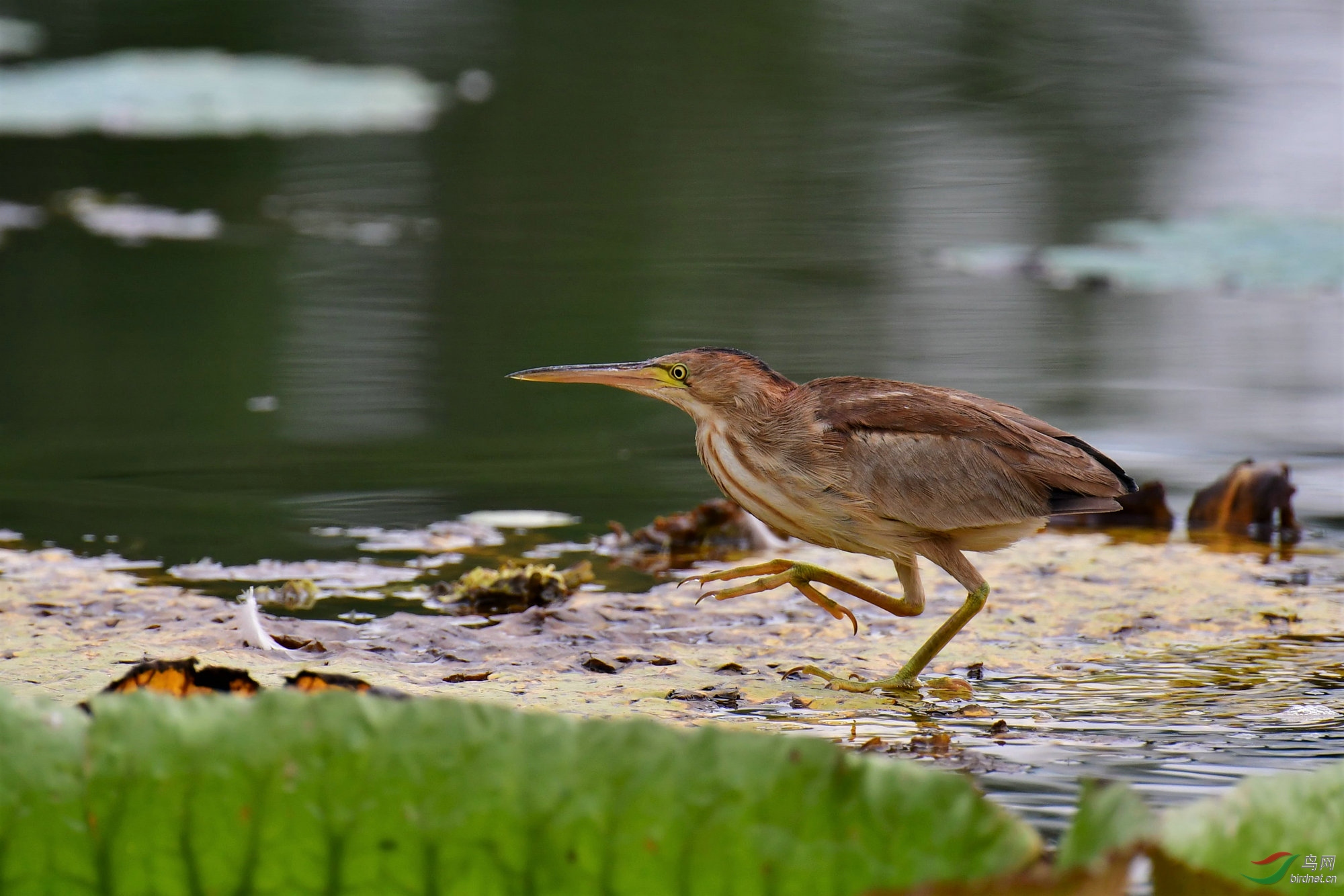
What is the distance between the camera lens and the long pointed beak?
396 centimetres

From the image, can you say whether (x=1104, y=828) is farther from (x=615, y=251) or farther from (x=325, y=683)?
(x=615, y=251)

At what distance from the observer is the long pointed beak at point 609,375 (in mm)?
3965

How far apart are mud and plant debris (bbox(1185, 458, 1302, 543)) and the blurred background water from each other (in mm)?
230

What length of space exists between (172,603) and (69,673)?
715 mm

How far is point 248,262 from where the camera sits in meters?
8.77

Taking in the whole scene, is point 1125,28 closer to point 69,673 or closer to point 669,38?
point 669,38

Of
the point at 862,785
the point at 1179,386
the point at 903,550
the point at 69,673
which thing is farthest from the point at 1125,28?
the point at 862,785

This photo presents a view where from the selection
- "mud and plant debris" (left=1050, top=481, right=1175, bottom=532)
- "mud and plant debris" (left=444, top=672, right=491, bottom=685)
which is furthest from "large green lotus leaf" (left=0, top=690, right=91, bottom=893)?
"mud and plant debris" (left=1050, top=481, right=1175, bottom=532)

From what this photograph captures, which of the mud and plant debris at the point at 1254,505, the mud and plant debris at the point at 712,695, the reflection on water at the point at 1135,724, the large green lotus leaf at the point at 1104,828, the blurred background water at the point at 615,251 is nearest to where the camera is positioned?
the large green lotus leaf at the point at 1104,828

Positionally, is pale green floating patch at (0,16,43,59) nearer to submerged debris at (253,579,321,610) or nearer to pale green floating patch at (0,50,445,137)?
pale green floating patch at (0,50,445,137)

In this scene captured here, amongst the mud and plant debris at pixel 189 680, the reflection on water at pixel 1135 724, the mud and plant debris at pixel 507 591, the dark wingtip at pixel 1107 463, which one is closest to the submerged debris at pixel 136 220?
the mud and plant debris at pixel 507 591

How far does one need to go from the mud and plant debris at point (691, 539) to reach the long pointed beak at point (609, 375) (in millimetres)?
737

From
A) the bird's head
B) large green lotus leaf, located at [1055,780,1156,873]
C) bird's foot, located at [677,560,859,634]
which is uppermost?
large green lotus leaf, located at [1055,780,1156,873]

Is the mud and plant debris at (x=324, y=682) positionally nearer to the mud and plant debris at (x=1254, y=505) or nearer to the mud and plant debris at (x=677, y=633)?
the mud and plant debris at (x=677, y=633)
